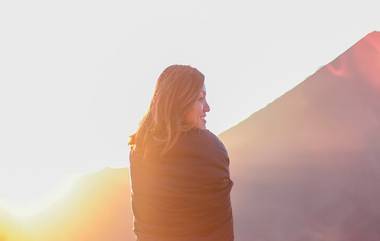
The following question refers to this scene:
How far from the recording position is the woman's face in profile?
5.15ft

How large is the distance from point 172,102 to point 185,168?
0.18 m

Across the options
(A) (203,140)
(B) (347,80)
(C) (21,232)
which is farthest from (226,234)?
(B) (347,80)

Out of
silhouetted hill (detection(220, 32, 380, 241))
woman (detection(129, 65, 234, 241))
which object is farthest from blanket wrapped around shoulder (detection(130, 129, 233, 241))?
silhouetted hill (detection(220, 32, 380, 241))

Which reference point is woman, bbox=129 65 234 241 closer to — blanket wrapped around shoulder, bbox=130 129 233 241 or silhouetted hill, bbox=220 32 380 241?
blanket wrapped around shoulder, bbox=130 129 233 241

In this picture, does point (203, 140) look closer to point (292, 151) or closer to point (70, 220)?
point (70, 220)

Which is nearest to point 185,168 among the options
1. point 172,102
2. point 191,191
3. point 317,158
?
point 191,191

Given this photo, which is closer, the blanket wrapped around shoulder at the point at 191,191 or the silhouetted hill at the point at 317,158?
the blanket wrapped around shoulder at the point at 191,191

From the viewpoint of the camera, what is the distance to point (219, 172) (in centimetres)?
158

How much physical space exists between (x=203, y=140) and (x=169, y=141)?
9cm

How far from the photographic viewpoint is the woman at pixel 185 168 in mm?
1559

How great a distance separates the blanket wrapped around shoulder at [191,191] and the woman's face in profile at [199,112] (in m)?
0.02

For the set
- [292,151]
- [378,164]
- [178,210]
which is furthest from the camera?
[292,151]

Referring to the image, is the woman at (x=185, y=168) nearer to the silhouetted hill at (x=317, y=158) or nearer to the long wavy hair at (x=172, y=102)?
the long wavy hair at (x=172, y=102)

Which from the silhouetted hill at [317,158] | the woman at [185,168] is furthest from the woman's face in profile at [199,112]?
the silhouetted hill at [317,158]
